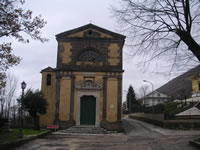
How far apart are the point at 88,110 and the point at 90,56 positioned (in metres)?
5.69

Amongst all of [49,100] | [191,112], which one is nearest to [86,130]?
[49,100]

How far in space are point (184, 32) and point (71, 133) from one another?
47.1 feet

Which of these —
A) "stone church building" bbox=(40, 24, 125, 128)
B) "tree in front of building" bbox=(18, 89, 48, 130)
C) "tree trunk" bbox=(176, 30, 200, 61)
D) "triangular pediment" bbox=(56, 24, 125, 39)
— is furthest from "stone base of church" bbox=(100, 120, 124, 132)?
"tree trunk" bbox=(176, 30, 200, 61)

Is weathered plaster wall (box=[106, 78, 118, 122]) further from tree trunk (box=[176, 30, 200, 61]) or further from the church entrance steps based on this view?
tree trunk (box=[176, 30, 200, 61])

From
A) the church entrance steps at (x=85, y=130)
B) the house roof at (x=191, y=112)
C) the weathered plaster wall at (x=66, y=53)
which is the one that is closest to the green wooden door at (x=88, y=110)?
the church entrance steps at (x=85, y=130)

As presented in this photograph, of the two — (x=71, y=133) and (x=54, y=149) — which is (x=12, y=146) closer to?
(x=54, y=149)

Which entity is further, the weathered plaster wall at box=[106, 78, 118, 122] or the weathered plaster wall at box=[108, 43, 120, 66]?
the weathered plaster wall at box=[108, 43, 120, 66]

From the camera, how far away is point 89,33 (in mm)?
23938

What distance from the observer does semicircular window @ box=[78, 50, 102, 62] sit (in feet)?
77.0

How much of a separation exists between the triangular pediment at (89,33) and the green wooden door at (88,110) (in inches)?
262

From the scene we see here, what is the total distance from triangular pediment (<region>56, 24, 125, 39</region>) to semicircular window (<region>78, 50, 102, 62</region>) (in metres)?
1.73

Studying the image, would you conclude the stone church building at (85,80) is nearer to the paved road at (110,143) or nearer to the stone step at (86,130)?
the stone step at (86,130)

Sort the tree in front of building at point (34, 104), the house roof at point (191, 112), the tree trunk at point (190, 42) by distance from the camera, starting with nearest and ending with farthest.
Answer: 1. the tree trunk at point (190, 42)
2. the tree in front of building at point (34, 104)
3. the house roof at point (191, 112)

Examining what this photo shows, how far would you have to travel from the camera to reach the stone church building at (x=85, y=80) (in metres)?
22.2
